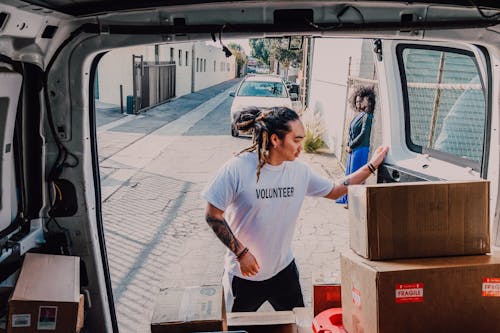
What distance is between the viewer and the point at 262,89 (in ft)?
47.9

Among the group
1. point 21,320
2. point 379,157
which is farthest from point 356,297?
point 379,157

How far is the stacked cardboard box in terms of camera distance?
199 cm

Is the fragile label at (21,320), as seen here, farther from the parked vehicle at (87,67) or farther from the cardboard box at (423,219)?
the cardboard box at (423,219)

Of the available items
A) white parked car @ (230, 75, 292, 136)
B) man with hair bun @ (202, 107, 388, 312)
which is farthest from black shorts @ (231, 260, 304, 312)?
white parked car @ (230, 75, 292, 136)

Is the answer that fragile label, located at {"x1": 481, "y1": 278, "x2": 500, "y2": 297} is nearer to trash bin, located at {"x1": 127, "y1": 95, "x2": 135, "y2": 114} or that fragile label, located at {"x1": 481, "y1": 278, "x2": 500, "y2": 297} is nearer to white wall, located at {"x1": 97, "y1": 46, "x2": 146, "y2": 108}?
trash bin, located at {"x1": 127, "y1": 95, "x2": 135, "y2": 114}

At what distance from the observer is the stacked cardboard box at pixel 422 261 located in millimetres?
1986

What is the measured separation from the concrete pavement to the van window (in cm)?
195

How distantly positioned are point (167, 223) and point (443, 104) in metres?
4.05

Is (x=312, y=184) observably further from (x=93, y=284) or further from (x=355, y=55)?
(x=355, y=55)

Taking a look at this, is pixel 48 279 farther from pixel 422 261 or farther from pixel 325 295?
pixel 422 261

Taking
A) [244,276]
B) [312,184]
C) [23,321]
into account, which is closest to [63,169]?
[23,321]

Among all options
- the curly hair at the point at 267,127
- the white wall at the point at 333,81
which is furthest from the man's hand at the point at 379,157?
the white wall at the point at 333,81

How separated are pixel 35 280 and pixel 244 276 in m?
1.17

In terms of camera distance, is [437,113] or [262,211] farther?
[437,113]
